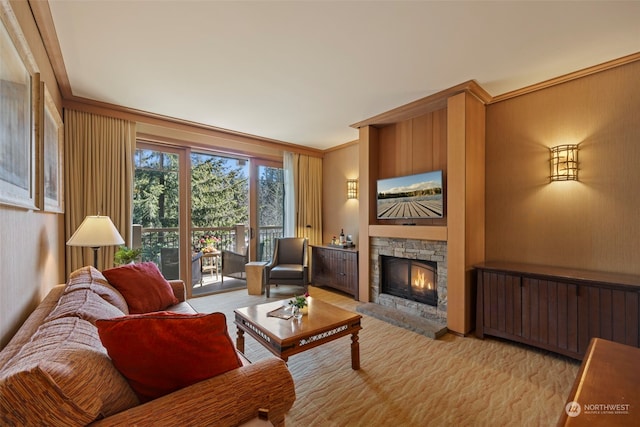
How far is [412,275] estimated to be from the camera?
357 cm

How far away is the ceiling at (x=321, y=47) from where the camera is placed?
1.87 metres

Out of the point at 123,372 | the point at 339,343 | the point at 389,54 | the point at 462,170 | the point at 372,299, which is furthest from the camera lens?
the point at 372,299

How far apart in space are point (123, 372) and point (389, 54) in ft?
8.91

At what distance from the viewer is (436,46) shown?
2.24m

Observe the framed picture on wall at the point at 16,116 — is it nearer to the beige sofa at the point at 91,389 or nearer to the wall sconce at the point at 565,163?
the beige sofa at the point at 91,389

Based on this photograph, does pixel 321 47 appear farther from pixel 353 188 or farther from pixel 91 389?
pixel 353 188

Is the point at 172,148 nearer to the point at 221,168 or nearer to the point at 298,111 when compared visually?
the point at 221,168

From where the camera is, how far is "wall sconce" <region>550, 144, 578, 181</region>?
2.68 m

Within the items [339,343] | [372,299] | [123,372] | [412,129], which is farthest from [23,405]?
[412,129]

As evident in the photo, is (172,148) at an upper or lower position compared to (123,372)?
upper

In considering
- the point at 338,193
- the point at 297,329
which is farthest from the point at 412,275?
the point at 338,193

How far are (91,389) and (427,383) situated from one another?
213cm

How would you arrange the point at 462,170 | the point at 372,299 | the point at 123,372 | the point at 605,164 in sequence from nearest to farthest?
the point at 123,372 < the point at 605,164 < the point at 462,170 < the point at 372,299

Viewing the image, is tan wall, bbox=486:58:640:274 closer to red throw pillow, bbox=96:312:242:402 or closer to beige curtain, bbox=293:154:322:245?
beige curtain, bbox=293:154:322:245
